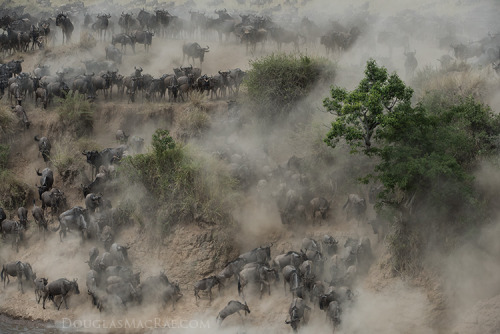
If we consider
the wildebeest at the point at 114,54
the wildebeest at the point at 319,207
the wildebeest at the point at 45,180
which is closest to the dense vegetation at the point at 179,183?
the wildebeest at the point at 319,207

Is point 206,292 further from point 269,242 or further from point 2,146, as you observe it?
point 2,146

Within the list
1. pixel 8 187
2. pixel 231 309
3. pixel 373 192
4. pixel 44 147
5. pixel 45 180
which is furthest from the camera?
pixel 44 147

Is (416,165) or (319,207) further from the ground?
(416,165)

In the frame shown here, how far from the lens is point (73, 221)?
20.8 metres

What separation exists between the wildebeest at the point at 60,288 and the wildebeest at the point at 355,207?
29.6 feet

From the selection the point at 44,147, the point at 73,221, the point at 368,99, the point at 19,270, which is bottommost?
the point at 19,270

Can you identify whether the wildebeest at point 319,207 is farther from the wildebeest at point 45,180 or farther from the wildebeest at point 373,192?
the wildebeest at point 45,180

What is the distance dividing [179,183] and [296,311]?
6.42 m

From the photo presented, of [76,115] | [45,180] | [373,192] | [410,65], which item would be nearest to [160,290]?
[373,192]

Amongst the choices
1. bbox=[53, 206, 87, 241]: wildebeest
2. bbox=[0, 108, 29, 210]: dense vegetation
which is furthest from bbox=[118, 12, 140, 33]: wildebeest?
bbox=[53, 206, 87, 241]: wildebeest

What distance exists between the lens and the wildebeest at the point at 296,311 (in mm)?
15727

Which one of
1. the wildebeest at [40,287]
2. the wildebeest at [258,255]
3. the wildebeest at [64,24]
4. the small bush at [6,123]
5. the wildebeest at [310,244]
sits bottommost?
the wildebeest at [40,287]

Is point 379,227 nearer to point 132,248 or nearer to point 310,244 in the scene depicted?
point 310,244

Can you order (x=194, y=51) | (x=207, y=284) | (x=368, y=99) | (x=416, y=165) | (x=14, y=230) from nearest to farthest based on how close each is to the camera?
(x=416, y=165) → (x=368, y=99) → (x=207, y=284) → (x=14, y=230) → (x=194, y=51)
